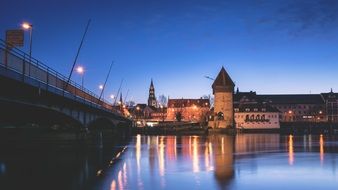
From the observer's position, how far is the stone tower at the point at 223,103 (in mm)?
188250

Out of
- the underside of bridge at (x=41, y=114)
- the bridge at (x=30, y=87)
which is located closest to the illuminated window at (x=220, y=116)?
the underside of bridge at (x=41, y=114)

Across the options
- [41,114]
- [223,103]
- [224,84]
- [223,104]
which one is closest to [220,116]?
[223,104]

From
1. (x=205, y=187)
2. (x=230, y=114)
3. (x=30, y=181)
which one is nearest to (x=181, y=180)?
(x=205, y=187)

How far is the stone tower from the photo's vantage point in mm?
188250

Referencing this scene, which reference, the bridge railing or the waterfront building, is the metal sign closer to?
the bridge railing

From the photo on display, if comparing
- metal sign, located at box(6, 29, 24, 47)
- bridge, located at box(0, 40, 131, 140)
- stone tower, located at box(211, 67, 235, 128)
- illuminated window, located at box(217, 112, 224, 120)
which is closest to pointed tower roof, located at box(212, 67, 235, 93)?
stone tower, located at box(211, 67, 235, 128)

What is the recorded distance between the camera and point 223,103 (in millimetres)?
192000

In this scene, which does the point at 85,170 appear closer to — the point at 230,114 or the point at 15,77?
the point at 15,77

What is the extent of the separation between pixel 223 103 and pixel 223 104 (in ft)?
1.30

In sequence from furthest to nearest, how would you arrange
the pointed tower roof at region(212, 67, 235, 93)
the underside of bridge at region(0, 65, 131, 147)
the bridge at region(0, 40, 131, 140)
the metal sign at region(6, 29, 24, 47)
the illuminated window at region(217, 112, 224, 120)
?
the pointed tower roof at region(212, 67, 235, 93)
the illuminated window at region(217, 112, 224, 120)
the metal sign at region(6, 29, 24, 47)
the underside of bridge at region(0, 65, 131, 147)
the bridge at region(0, 40, 131, 140)

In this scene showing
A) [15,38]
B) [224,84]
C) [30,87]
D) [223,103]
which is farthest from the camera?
[224,84]

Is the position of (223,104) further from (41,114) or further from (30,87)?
(30,87)

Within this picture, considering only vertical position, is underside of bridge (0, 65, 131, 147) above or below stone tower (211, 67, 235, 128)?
below

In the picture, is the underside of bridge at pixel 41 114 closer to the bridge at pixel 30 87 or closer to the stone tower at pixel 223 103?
the bridge at pixel 30 87
